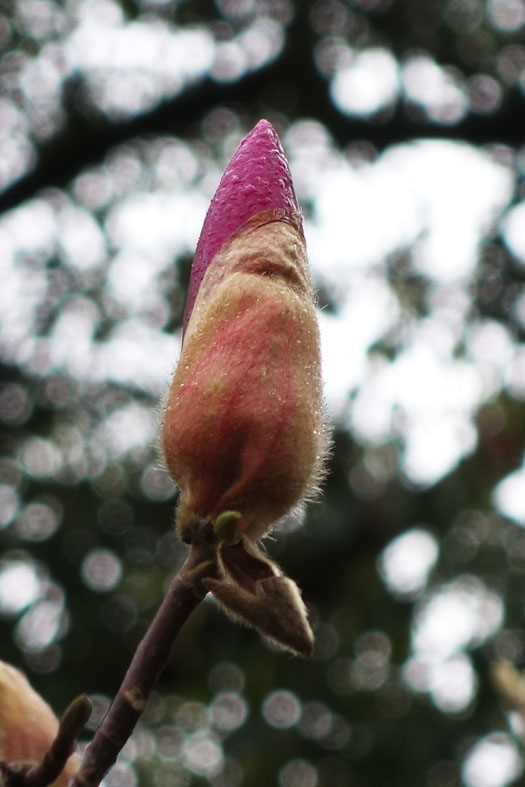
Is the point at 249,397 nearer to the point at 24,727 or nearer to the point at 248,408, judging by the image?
the point at 248,408

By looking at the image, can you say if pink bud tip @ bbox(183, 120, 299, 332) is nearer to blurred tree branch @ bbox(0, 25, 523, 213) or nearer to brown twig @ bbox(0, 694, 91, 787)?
brown twig @ bbox(0, 694, 91, 787)

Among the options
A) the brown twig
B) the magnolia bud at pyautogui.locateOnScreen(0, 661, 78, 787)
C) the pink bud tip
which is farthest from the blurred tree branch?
the brown twig

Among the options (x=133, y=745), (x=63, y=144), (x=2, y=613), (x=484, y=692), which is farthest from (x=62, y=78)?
(x=484, y=692)

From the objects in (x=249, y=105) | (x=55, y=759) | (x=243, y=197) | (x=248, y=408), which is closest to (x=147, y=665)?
(x=55, y=759)

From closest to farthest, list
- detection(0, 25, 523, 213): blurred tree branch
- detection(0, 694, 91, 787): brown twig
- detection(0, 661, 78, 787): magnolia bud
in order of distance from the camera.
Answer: detection(0, 694, 91, 787): brown twig → detection(0, 661, 78, 787): magnolia bud → detection(0, 25, 523, 213): blurred tree branch

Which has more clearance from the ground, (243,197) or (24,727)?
(243,197)

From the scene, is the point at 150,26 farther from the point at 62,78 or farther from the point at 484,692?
the point at 484,692

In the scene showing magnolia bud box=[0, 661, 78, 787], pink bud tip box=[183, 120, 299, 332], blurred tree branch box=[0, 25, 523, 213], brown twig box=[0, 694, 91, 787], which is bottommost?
blurred tree branch box=[0, 25, 523, 213]
